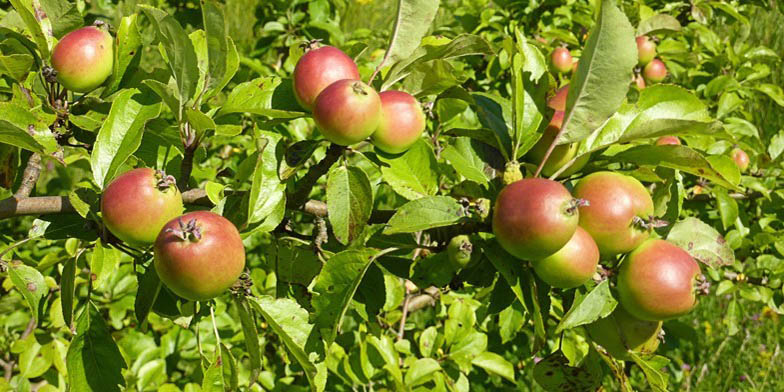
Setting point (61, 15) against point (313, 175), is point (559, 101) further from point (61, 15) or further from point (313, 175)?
point (61, 15)

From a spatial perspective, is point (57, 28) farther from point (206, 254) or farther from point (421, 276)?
point (421, 276)

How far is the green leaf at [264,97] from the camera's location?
757 millimetres

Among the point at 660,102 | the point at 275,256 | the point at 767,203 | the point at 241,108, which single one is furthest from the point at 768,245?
the point at 241,108

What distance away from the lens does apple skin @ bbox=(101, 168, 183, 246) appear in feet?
2.10

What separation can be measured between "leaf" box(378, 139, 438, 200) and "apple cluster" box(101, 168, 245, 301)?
216 millimetres

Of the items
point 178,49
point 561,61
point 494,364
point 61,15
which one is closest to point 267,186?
point 178,49

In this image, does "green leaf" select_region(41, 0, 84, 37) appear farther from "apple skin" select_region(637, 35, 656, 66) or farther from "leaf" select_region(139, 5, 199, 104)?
"apple skin" select_region(637, 35, 656, 66)

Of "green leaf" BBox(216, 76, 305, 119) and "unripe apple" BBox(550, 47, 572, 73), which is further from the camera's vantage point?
"unripe apple" BBox(550, 47, 572, 73)

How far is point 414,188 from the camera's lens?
0.77m

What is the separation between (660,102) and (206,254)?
1.82ft

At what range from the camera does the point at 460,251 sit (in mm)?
705

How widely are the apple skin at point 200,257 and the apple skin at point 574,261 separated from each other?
1.05 ft

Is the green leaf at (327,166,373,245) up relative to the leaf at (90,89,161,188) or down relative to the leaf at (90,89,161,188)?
down

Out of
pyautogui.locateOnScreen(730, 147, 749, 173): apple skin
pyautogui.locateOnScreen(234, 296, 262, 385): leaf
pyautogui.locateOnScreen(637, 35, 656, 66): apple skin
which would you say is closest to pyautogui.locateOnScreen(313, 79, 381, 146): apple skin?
pyautogui.locateOnScreen(234, 296, 262, 385): leaf
